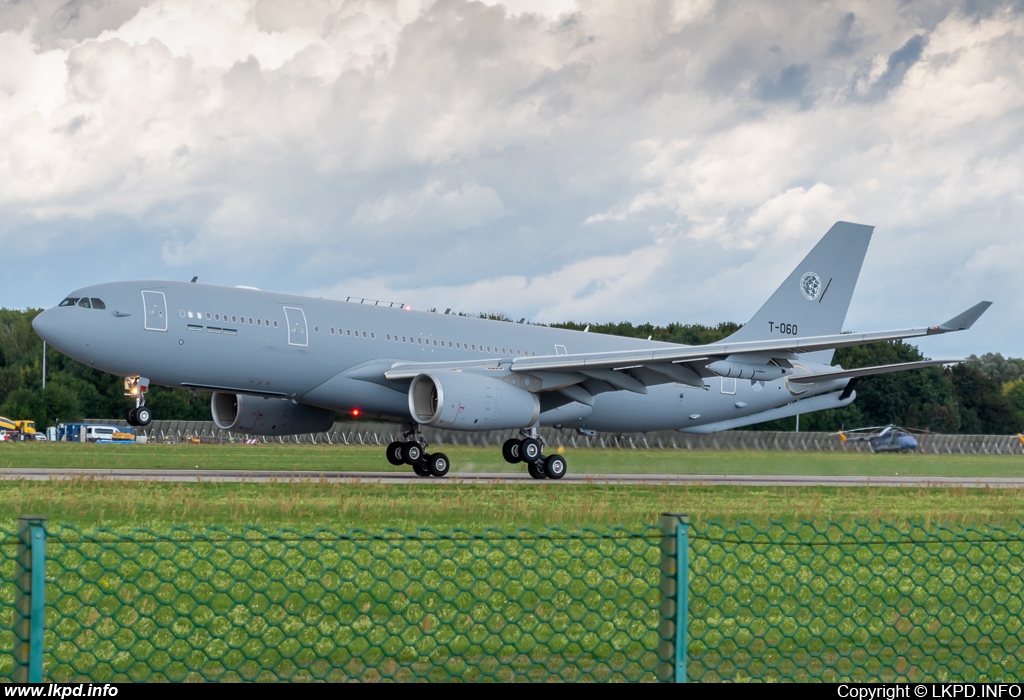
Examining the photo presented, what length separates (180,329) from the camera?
26.9 metres

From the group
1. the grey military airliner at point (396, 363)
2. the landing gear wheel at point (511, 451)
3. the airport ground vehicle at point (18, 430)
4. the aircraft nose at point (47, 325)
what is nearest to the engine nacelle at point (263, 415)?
the grey military airliner at point (396, 363)

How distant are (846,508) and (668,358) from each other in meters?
8.17

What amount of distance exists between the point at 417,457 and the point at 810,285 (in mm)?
15819

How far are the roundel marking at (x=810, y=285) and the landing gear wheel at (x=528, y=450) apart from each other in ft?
44.0

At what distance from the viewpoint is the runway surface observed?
2541cm

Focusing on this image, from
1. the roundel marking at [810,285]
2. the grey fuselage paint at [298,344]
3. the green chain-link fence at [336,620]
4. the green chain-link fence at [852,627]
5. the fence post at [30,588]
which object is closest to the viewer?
the fence post at [30,588]

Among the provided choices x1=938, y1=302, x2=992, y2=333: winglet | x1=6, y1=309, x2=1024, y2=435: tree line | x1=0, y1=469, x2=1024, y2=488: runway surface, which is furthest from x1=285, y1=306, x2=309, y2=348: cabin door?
x1=6, y1=309, x2=1024, y2=435: tree line

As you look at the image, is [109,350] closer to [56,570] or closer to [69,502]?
[69,502]

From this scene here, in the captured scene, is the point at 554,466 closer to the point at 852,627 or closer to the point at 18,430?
the point at 852,627

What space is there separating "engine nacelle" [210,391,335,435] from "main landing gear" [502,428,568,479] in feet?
18.3

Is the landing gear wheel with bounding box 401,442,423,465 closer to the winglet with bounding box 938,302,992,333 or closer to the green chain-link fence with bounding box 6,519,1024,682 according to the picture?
the winglet with bounding box 938,302,992,333

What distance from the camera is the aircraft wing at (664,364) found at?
95.6 feet

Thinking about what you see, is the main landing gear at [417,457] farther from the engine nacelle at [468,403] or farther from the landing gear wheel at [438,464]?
the engine nacelle at [468,403]
